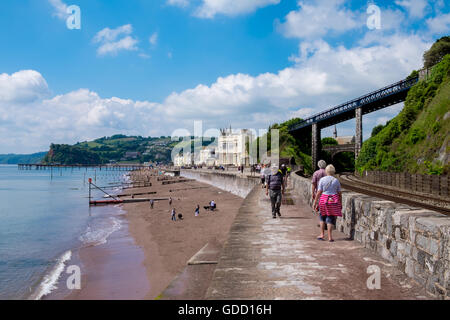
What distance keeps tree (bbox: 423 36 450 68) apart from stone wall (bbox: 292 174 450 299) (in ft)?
135

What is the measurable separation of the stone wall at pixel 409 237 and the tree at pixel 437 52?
41.0 meters

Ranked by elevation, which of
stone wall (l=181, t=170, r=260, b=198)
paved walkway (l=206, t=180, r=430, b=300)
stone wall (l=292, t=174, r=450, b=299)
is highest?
stone wall (l=292, t=174, r=450, b=299)

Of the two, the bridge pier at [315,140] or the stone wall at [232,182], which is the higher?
the bridge pier at [315,140]

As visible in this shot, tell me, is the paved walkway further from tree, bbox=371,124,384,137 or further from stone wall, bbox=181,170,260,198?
tree, bbox=371,124,384,137

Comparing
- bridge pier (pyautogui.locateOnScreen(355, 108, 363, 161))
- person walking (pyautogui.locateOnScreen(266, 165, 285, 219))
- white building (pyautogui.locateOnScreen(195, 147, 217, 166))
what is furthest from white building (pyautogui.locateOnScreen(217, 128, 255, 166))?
person walking (pyautogui.locateOnScreen(266, 165, 285, 219))

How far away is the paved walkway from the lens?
154 inches

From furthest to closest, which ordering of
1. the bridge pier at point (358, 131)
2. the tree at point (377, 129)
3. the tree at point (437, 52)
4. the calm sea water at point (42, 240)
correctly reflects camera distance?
1. the tree at point (377, 129)
2. the bridge pier at point (358, 131)
3. the tree at point (437, 52)
4. the calm sea water at point (42, 240)

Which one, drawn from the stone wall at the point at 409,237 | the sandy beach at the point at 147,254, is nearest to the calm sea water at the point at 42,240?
the sandy beach at the point at 147,254

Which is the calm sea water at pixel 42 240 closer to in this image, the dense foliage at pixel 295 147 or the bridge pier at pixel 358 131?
the dense foliage at pixel 295 147

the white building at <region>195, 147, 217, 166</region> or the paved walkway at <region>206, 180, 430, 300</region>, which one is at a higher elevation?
the white building at <region>195, 147, 217, 166</region>

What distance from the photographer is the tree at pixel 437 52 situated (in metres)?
38.5

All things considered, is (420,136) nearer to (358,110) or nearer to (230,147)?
(358,110)
